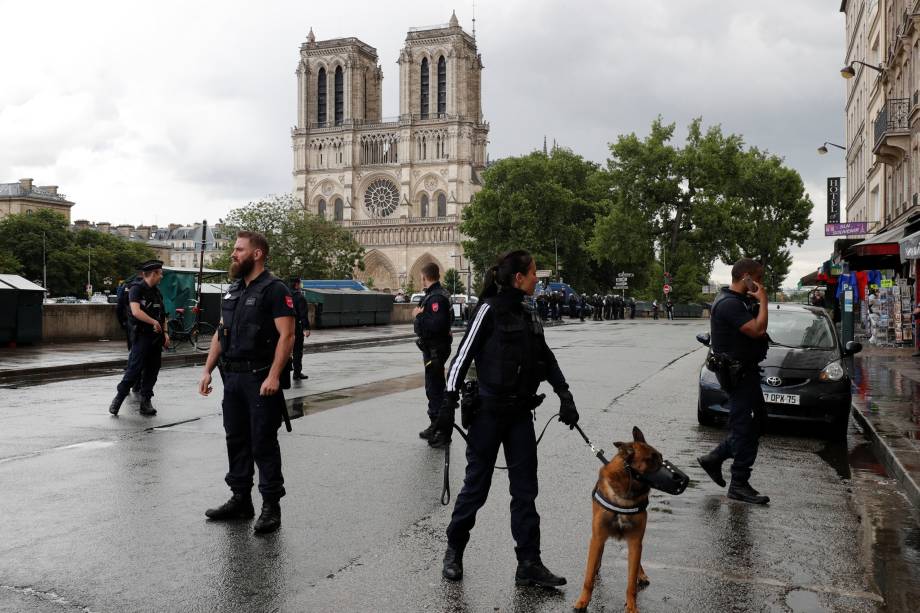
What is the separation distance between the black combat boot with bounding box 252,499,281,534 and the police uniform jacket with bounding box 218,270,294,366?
0.85m

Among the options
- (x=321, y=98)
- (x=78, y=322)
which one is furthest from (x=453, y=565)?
(x=321, y=98)

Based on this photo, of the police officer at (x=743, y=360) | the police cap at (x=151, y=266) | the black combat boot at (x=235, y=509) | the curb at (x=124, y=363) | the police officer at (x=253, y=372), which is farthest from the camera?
the curb at (x=124, y=363)

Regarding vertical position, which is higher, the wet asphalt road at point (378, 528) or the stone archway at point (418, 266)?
the stone archway at point (418, 266)

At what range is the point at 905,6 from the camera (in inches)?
1085

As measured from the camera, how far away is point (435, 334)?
8.54m

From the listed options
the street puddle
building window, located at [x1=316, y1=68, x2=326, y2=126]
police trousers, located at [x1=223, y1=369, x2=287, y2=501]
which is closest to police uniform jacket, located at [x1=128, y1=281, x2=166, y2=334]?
the street puddle

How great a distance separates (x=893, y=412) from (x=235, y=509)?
8.24 meters

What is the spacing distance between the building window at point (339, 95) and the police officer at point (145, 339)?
106 meters

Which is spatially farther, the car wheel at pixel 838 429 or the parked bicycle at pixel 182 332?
the parked bicycle at pixel 182 332

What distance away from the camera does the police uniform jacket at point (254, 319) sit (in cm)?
546

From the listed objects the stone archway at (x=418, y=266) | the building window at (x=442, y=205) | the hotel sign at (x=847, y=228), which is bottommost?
the hotel sign at (x=847, y=228)

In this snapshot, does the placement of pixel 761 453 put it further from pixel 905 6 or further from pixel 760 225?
pixel 760 225

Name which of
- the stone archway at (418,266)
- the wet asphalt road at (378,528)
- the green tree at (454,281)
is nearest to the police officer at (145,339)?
the wet asphalt road at (378,528)

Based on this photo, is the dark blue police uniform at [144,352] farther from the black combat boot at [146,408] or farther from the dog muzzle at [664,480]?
the dog muzzle at [664,480]
